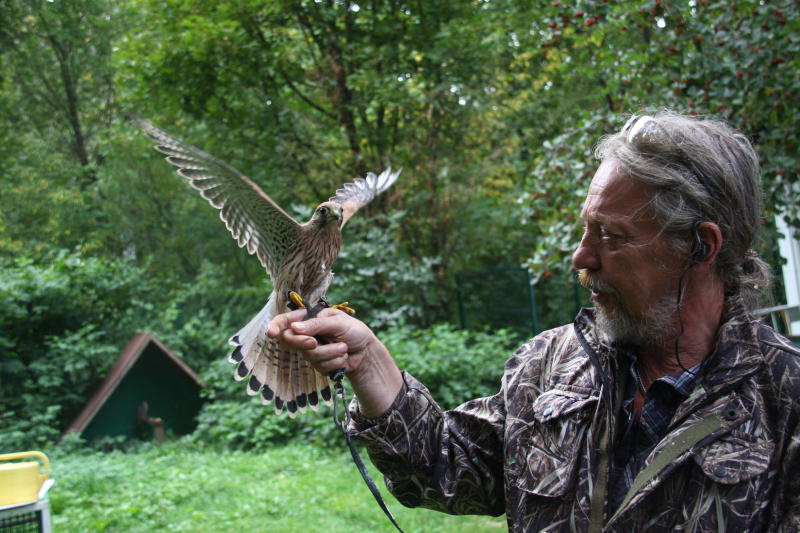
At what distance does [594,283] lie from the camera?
1431 mm

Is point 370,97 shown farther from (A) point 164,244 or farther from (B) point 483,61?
(A) point 164,244

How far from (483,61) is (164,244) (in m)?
7.52

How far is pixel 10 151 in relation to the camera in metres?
11.4

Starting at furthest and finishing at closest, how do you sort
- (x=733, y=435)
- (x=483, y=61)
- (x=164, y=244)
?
(x=164, y=244) < (x=483, y=61) < (x=733, y=435)

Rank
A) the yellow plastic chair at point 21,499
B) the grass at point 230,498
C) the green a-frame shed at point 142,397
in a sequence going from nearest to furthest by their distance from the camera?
the yellow plastic chair at point 21,499 < the grass at point 230,498 < the green a-frame shed at point 142,397

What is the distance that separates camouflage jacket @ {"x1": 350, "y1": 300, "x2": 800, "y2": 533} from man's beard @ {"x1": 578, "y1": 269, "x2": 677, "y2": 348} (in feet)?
0.15

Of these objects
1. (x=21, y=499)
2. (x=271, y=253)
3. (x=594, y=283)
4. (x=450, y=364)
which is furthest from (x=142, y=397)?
(x=594, y=283)

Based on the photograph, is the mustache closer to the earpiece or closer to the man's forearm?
the earpiece

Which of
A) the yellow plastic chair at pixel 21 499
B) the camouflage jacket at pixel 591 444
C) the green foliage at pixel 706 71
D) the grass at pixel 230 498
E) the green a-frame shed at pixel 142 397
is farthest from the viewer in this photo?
the green a-frame shed at pixel 142 397

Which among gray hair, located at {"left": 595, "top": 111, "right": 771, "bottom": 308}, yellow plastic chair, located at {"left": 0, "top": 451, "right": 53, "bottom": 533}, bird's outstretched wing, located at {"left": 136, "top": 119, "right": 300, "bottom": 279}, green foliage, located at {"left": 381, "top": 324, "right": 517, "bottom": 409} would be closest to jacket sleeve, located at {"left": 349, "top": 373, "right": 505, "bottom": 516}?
gray hair, located at {"left": 595, "top": 111, "right": 771, "bottom": 308}

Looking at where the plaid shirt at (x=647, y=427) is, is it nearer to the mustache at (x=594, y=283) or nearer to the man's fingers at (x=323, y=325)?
the mustache at (x=594, y=283)

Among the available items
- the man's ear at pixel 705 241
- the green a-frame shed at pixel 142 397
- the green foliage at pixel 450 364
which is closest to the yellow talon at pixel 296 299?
the man's ear at pixel 705 241

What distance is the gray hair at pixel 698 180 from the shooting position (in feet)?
4.34

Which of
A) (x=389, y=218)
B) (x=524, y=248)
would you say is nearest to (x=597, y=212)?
(x=389, y=218)
